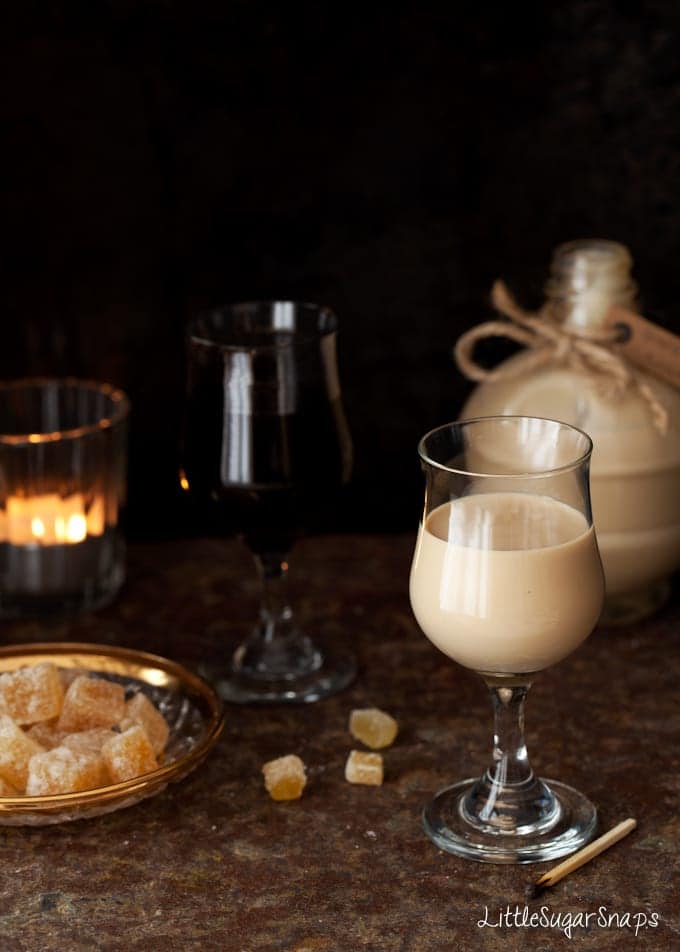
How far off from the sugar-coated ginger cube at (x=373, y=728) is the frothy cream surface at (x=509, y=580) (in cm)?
19

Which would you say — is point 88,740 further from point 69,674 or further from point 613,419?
point 613,419

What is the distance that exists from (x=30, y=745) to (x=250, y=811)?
0.19 meters

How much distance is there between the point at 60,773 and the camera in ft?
3.71

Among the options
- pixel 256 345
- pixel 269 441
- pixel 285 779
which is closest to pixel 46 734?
pixel 285 779

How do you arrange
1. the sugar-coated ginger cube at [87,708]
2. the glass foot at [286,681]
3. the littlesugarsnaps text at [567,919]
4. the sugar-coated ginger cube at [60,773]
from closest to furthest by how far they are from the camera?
the littlesugarsnaps text at [567,919], the sugar-coated ginger cube at [60,773], the sugar-coated ginger cube at [87,708], the glass foot at [286,681]

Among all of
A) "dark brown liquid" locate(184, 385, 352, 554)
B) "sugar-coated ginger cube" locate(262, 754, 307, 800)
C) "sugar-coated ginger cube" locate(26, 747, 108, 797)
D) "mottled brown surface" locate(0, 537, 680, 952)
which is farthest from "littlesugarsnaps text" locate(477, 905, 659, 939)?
"dark brown liquid" locate(184, 385, 352, 554)

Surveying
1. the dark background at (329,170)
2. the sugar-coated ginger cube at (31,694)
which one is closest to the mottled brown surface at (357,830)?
the sugar-coated ginger cube at (31,694)

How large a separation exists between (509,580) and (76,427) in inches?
29.5

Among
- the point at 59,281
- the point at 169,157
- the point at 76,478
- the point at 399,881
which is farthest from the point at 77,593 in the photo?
the point at 399,881

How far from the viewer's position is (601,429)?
55.7 inches

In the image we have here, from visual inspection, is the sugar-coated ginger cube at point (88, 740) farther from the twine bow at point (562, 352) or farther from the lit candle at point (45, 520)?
the twine bow at point (562, 352)

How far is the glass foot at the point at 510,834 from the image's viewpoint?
1100 millimetres

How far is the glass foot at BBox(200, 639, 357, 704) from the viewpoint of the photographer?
1369 millimetres

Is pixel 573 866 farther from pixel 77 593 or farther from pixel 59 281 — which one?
pixel 59 281
